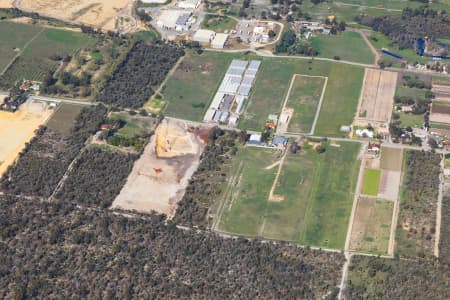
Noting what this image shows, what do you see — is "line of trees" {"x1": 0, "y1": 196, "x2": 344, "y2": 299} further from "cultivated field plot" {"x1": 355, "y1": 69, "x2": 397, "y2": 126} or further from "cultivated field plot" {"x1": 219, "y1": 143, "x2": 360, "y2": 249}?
"cultivated field plot" {"x1": 355, "y1": 69, "x2": 397, "y2": 126}

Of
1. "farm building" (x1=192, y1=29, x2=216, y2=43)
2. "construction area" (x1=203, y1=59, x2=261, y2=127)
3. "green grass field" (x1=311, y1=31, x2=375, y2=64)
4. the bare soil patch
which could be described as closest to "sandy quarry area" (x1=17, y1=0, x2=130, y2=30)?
"farm building" (x1=192, y1=29, x2=216, y2=43)

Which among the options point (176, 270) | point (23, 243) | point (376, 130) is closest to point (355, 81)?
point (376, 130)

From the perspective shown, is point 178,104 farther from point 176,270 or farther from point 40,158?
point 176,270

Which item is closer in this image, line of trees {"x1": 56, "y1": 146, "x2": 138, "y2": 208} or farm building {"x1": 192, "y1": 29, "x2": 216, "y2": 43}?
line of trees {"x1": 56, "y1": 146, "x2": 138, "y2": 208}

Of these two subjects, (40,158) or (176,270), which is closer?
(176,270)

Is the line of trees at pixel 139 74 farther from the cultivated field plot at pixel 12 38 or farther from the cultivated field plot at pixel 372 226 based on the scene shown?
the cultivated field plot at pixel 372 226

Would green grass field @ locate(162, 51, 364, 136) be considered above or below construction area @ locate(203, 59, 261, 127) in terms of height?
below

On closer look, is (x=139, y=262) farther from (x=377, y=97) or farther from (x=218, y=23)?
(x=218, y=23)
